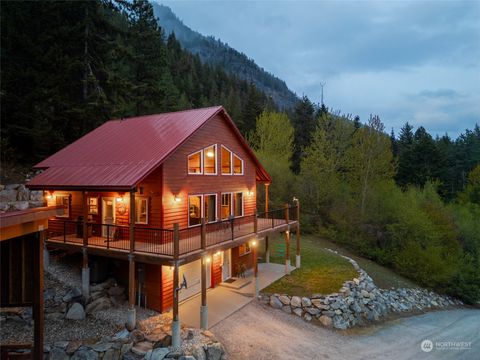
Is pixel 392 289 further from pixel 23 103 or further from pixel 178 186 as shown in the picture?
pixel 23 103

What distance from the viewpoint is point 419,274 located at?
2269cm

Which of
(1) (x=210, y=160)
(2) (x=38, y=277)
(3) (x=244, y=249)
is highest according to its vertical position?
(1) (x=210, y=160)

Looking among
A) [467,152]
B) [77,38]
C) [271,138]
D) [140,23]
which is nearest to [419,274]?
[271,138]

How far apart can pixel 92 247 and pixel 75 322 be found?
2587mm

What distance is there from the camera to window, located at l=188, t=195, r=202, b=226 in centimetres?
1393

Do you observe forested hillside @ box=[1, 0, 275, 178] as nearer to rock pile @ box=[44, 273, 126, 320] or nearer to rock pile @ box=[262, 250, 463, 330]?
rock pile @ box=[44, 273, 126, 320]

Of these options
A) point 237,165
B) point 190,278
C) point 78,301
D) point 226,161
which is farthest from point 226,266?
point 78,301

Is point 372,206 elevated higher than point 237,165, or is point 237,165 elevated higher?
point 237,165

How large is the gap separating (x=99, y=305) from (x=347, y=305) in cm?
1040

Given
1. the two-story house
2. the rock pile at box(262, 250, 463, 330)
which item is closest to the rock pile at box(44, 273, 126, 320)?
the two-story house

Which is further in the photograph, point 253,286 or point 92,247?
point 253,286

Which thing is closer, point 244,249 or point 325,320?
point 325,320

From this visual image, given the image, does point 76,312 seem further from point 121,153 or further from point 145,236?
point 121,153

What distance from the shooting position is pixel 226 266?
54.9ft
